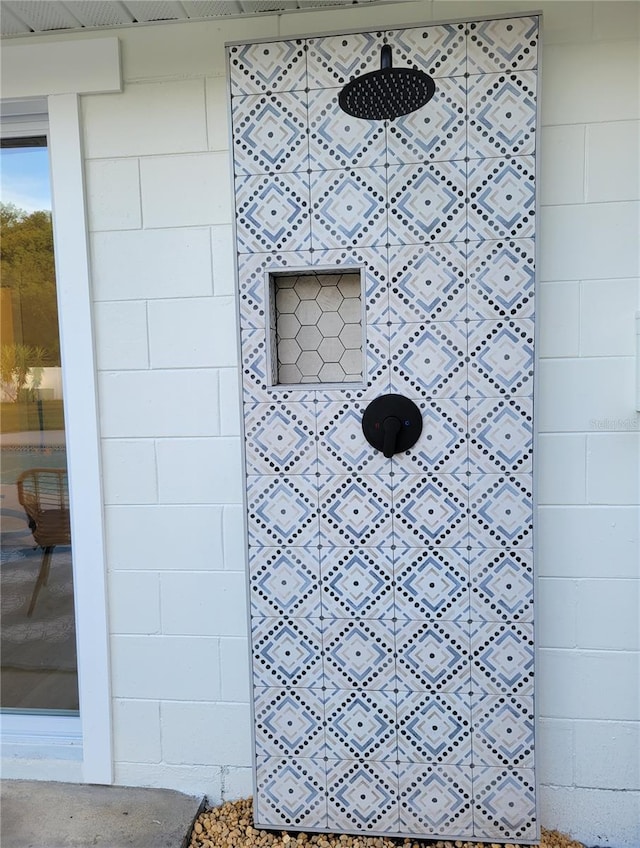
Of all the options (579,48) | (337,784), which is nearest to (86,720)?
(337,784)

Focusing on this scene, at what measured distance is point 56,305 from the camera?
1963 mm

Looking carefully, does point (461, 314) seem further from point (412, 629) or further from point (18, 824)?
point (18, 824)

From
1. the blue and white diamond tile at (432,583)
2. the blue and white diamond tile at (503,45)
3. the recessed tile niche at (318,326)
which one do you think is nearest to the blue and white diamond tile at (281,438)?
the recessed tile niche at (318,326)

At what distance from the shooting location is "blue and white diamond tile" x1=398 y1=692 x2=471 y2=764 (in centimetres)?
173

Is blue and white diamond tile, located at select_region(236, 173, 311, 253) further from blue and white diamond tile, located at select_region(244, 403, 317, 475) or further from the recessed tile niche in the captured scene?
blue and white diamond tile, located at select_region(244, 403, 317, 475)

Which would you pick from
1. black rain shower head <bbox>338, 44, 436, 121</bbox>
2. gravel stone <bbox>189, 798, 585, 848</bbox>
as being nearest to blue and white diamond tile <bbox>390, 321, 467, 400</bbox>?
black rain shower head <bbox>338, 44, 436, 121</bbox>

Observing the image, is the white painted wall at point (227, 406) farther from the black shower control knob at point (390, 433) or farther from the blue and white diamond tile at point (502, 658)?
the black shower control knob at point (390, 433)

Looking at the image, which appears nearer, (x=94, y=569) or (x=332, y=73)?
(x=332, y=73)

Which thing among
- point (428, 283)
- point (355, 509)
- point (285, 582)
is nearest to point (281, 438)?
point (355, 509)

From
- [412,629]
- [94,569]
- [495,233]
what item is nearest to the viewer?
[495,233]

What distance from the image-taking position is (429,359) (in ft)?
5.41

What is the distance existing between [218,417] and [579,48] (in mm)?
1484

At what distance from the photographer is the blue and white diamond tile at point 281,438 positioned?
5.57ft

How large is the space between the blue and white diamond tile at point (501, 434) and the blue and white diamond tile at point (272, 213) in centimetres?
69
